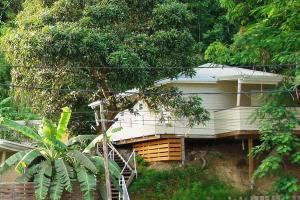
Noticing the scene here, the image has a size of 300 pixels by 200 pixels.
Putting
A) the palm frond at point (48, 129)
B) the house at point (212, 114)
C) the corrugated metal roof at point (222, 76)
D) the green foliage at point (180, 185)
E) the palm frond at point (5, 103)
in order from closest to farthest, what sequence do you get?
the palm frond at point (48, 129)
the green foliage at point (180, 185)
the house at point (212, 114)
the corrugated metal roof at point (222, 76)
the palm frond at point (5, 103)

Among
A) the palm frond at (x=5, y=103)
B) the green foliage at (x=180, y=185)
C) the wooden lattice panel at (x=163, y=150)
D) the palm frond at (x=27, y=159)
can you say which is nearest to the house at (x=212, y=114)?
the wooden lattice panel at (x=163, y=150)

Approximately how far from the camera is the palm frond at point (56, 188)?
20845 mm

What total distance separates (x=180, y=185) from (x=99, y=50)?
6.73 m

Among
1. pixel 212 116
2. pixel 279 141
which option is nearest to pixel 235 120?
pixel 212 116

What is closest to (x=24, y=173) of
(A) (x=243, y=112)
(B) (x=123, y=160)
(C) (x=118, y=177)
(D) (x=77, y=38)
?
(C) (x=118, y=177)

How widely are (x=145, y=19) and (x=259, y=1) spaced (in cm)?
447

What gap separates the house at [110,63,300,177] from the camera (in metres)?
26.4

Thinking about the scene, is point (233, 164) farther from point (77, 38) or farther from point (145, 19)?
point (77, 38)

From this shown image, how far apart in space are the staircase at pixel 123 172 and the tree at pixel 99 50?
9.64 ft

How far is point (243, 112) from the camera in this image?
26.1 meters

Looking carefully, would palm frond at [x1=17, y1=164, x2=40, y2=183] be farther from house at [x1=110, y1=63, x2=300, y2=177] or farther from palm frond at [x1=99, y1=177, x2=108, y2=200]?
house at [x1=110, y1=63, x2=300, y2=177]

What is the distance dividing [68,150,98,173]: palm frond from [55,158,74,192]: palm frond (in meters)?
0.44

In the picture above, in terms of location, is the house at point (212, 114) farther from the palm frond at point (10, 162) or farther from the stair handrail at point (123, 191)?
the palm frond at point (10, 162)

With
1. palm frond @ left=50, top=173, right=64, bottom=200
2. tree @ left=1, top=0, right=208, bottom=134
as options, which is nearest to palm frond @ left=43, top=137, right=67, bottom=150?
palm frond @ left=50, top=173, right=64, bottom=200
